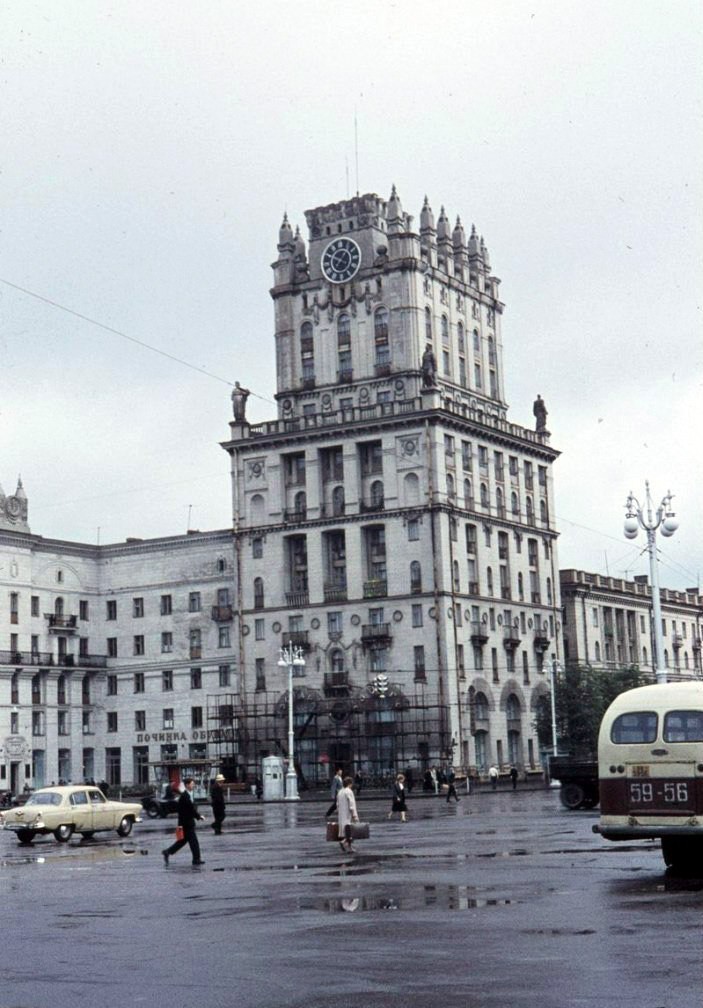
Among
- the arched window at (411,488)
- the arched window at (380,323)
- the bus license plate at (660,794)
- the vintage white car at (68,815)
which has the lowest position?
the vintage white car at (68,815)

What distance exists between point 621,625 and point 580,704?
1241 inches

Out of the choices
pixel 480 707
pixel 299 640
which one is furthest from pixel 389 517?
pixel 480 707

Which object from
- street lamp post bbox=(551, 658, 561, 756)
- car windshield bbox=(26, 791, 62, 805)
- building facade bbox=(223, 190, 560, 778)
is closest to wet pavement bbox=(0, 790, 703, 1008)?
car windshield bbox=(26, 791, 62, 805)

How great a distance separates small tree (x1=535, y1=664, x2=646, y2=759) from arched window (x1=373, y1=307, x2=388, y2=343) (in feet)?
82.3

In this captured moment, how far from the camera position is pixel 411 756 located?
89.9m

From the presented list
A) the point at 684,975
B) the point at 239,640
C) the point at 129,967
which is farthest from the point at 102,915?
the point at 239,640

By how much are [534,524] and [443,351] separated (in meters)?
13.9

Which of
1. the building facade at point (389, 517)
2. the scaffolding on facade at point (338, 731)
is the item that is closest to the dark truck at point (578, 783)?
the scaffolding on facade at point (338, 731)

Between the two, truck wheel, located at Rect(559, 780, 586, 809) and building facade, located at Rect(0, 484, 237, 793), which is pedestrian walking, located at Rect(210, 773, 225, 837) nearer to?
truck wheel, located at Rect(559, 780, 586, 809)

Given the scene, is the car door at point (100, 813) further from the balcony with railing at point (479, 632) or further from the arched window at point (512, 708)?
the arched window at point (512, 708)

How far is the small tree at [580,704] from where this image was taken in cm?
8951

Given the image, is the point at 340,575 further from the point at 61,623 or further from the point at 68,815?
the point at 68,815

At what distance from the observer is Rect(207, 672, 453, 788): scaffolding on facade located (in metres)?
89.6

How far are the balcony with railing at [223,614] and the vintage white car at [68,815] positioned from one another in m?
57.4
